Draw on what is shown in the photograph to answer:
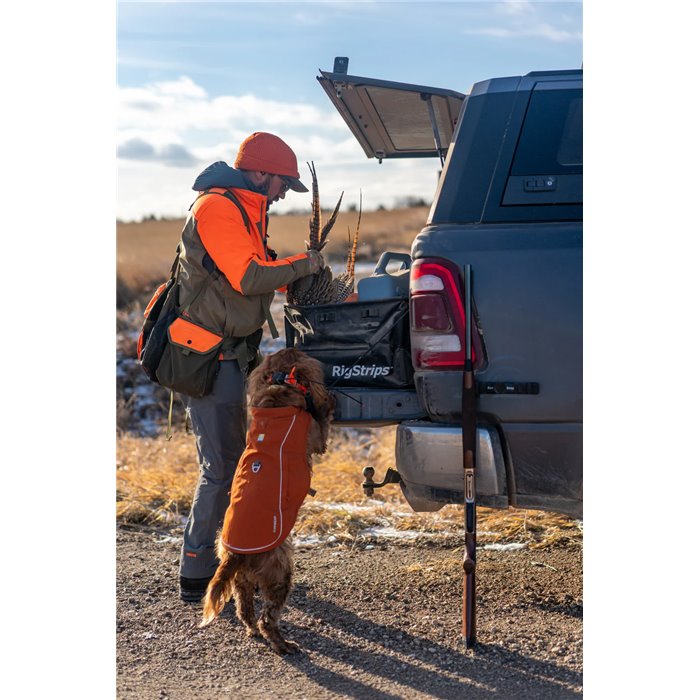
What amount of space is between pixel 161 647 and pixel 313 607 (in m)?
0.80

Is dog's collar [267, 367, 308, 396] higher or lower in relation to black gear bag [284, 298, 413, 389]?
lower

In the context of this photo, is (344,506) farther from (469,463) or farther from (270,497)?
(469,463)

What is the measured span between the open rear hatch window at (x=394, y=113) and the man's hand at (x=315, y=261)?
0.85m

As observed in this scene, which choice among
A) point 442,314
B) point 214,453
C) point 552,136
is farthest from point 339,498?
point 552,136

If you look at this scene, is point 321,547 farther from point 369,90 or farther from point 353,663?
point 369,90

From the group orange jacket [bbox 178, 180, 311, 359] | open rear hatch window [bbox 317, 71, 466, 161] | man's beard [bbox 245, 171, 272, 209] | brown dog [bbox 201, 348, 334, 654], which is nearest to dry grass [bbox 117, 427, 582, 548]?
brown dog [bbox 201, 348, 334, 654]

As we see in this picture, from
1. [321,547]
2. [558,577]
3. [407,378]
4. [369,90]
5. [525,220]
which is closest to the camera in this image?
[525,220]

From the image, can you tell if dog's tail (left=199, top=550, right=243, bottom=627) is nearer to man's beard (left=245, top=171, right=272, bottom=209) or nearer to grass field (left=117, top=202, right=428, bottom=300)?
man's beard (left=245, top=171, right=272, bottom=209)

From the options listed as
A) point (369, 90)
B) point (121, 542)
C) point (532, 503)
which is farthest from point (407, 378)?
point (121, 542)

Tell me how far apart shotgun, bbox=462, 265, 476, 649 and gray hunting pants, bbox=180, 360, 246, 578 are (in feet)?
4.38

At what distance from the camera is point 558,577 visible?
461 centimetres

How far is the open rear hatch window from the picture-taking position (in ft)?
13.9

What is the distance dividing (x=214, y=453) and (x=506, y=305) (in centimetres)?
172

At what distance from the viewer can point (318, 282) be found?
4.17 meters
